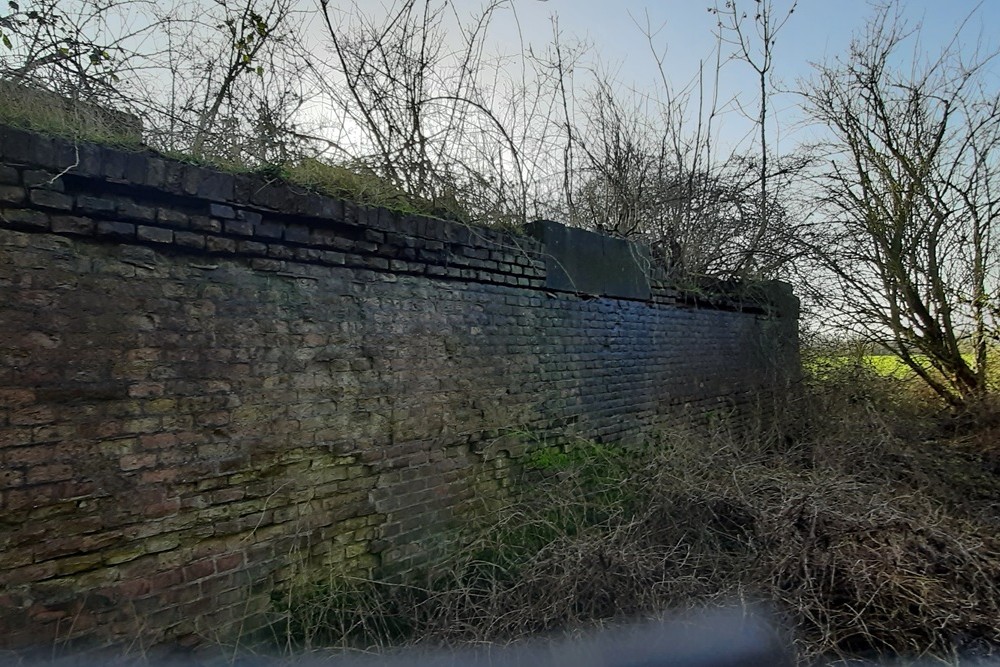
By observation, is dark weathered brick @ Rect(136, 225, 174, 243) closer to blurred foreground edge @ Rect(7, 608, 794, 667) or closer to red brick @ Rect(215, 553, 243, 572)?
red brick @ Rect(215, 553, 243, 572)

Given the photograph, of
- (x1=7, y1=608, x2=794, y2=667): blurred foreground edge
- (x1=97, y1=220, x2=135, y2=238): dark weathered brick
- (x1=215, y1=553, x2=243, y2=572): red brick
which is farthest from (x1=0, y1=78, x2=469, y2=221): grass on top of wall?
(x1=7, y1=608, x2=794, y2=667): blurred foreground edge

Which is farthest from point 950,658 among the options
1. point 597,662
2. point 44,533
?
point 44,533

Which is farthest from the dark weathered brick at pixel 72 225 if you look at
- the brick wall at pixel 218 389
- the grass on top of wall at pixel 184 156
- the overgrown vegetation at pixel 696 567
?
the overgrown vegetation at pixel 696 567

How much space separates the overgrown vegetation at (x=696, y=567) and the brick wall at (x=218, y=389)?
1.19 feet

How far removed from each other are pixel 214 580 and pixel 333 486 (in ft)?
2.63

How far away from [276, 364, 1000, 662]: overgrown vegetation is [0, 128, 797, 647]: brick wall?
1.19 feet

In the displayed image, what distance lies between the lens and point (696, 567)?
359 cm

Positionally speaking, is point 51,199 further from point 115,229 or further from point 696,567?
point 696,567

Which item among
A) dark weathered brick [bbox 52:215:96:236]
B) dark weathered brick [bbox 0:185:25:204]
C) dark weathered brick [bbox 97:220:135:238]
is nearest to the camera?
dark weathered brick [bbox 0:185:25:204]

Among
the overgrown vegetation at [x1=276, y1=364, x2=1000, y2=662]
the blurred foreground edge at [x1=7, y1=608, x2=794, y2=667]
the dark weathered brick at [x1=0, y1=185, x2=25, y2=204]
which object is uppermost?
the dark weathered brick at [x1=0, y1=185, x2=25, y2=204]

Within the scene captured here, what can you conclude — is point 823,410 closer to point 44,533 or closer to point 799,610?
point 799,610

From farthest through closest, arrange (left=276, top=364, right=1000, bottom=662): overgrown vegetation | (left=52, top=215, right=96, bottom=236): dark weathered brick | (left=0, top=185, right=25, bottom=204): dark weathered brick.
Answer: (left=276, top=364, right=1000, bottom=662): overgrown vegetation < (left=52, top=215, right=96, bottom=236): dark weathered brick < (left=0, top=185, right=25, bottom=204): dark weathered brick

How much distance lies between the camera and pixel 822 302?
9.81 meters

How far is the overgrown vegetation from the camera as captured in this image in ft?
10.6
